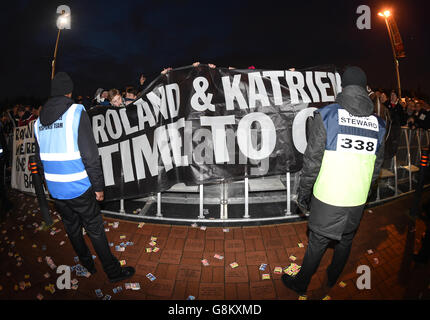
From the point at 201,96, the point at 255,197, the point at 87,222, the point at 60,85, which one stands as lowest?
the point at 255,197

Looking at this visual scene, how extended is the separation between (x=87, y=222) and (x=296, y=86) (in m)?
3.75

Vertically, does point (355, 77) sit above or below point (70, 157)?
above

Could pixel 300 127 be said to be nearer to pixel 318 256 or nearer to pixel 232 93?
pixel 232 93

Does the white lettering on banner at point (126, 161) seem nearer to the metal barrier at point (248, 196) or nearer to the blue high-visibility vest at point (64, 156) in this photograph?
the metal barrier at point (248, 196)

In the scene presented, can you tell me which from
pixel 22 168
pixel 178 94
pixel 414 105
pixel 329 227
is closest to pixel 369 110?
pixel 329 227

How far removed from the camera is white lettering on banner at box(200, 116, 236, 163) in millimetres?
3893

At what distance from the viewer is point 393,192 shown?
5.39 metres

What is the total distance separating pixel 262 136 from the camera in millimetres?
3980

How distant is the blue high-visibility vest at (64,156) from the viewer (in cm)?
239

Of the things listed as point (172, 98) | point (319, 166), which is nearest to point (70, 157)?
point (172, 98)

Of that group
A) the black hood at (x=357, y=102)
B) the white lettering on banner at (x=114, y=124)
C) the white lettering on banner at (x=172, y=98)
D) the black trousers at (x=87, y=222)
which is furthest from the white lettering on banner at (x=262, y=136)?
the black trousers at (x=87, y=222)

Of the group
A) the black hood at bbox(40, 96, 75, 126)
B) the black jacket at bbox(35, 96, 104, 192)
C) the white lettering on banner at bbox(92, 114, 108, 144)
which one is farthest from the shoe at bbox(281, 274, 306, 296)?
the white lettering on banner at bbox(92, 114, 108, 144)

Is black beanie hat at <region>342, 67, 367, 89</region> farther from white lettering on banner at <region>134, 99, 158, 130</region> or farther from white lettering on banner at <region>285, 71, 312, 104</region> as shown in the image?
white lettering on banner at <region>134, 99, 158, 130</region>

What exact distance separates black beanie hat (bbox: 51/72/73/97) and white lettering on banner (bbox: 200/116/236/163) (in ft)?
6.65
